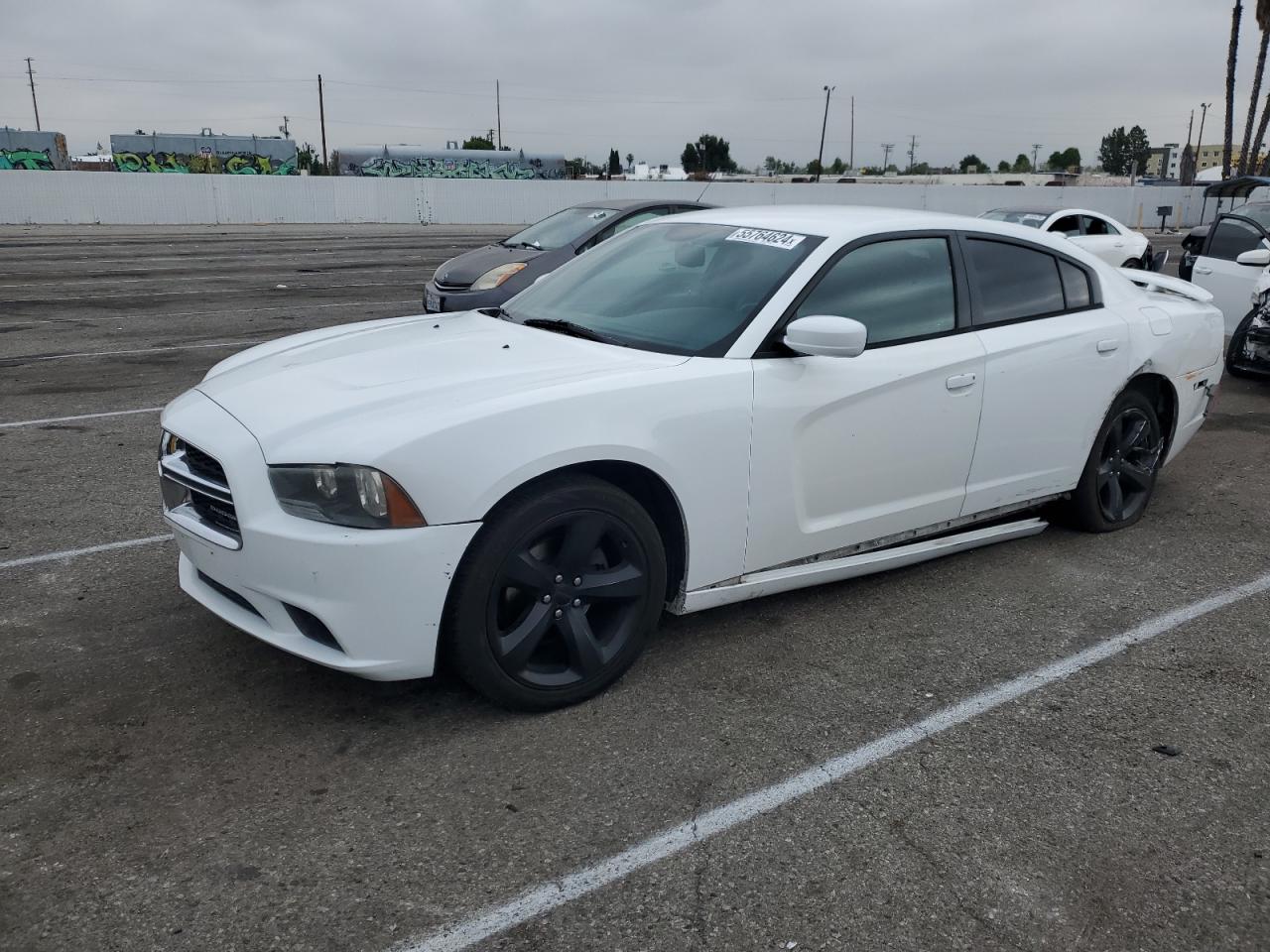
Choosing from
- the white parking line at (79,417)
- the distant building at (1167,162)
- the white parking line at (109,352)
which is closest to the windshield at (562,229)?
the white parking line at (109,352)

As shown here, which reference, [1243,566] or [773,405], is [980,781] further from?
[1243,566]

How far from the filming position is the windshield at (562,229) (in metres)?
10.7

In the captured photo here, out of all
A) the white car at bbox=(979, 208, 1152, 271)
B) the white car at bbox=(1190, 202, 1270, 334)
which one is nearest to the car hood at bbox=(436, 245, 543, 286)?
the white car at bbox=(1190, 202, 1270, 334)

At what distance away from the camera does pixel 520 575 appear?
10.7ft

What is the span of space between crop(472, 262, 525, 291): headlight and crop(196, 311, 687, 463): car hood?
5.73 m

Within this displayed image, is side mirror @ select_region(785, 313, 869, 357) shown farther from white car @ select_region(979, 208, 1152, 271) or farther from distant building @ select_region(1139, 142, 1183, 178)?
distant building @ select_region(1139, 142, 1183, 178)

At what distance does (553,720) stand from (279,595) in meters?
0.95

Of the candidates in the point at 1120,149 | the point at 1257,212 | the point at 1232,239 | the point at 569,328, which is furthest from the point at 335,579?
the point at 1120,149

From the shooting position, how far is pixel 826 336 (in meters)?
3.62

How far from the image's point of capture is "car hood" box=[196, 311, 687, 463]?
3.14 meters

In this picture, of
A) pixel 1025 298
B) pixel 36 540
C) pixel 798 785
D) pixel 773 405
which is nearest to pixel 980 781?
pixel 798 785

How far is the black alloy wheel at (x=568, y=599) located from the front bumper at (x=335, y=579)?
22cm

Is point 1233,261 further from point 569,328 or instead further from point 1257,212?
point 569,328

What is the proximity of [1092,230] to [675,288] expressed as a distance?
12.8 m
